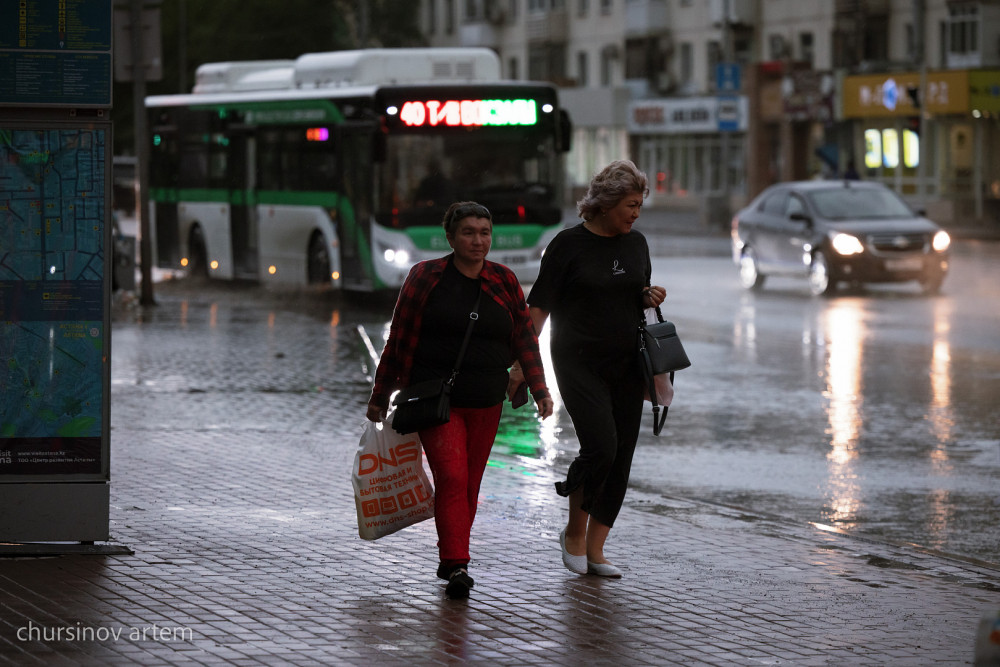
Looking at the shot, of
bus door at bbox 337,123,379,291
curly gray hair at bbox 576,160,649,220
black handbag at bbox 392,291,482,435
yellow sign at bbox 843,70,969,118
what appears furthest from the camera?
yellow sign at bbox 843,70,969,118

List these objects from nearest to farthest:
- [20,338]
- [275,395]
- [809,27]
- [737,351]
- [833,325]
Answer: [20,338], [275,395], [737,351], [833,325], [809,27]

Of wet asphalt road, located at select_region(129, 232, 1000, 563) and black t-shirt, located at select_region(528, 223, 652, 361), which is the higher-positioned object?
black t-shirt, located at select_region(528, 223, 652, 361)

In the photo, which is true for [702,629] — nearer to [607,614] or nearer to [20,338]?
[607,614]

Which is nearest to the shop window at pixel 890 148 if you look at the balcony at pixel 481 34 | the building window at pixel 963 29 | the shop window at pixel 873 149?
the shop window at pixel 873 149

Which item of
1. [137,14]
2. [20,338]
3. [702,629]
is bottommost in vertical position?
[702,629]

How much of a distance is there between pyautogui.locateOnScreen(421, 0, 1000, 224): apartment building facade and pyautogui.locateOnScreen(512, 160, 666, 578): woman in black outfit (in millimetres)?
41044

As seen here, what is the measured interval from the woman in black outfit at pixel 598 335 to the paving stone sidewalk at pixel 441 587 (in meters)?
0.30

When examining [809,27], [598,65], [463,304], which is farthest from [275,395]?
[598,65]

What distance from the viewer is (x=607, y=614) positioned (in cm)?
657

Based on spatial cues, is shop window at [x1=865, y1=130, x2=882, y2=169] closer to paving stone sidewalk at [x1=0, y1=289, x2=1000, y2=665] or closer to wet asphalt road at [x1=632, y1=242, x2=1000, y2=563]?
wet asphalt road at [x1=632, y1=242, x2=1000, y2=563]

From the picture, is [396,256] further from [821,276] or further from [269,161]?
[821,276]

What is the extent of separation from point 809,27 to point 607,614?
186 feet

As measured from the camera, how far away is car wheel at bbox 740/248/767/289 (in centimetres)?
2666

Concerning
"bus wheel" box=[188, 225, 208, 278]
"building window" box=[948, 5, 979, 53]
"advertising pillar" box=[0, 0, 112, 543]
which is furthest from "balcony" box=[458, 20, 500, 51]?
"advertising pillar" box=[0, 0, 112, 543]
